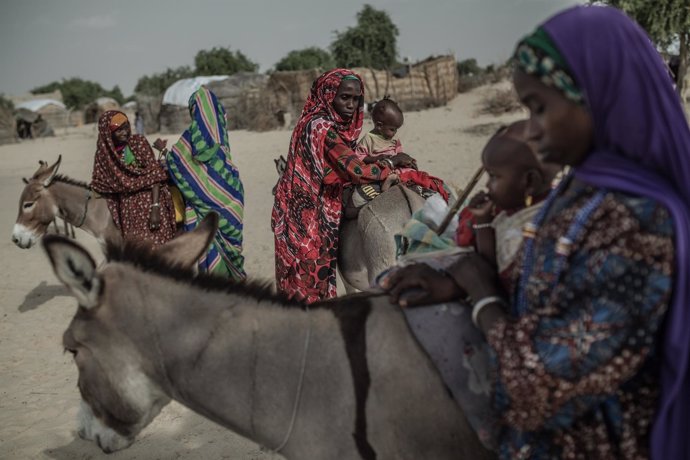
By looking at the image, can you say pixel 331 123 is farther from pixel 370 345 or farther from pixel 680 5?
pixel 680 5

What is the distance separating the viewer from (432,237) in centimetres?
184

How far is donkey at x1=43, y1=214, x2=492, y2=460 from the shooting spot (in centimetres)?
150

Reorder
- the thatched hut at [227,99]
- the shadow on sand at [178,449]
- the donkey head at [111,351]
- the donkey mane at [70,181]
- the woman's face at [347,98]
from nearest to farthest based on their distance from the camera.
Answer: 1. the donkey head at [111,351]
2. the shadow on sand at [178,449]
3. the woman's face at [347,98]
4. the donkey mane at [70,181]
5. the thatched hut at [227,99]

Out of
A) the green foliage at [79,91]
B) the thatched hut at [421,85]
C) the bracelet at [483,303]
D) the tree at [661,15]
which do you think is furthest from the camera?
the green foliage at [79,91]

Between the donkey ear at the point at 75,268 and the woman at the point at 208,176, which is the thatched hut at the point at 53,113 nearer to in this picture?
the woman at the point at 208,176

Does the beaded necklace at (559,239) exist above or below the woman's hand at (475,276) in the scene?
above

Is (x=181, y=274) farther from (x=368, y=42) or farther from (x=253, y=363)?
(x=368, y=42)

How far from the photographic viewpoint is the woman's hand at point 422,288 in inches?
58.4

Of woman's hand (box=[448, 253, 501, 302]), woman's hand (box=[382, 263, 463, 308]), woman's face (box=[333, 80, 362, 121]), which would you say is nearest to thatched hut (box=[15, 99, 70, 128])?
woman's face (box=[333, 80, 362, 121])

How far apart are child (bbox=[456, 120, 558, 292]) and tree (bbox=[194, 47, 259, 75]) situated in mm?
46267

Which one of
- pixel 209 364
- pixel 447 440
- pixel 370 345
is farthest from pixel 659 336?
pixel 209 364

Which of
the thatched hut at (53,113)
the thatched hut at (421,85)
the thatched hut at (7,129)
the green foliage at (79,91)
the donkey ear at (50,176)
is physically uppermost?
the green foliage at (79,91)

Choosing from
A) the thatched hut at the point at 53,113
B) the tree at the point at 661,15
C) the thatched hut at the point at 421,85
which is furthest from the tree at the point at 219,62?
the tree at the point at 661,15

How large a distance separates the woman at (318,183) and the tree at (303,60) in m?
38.9
